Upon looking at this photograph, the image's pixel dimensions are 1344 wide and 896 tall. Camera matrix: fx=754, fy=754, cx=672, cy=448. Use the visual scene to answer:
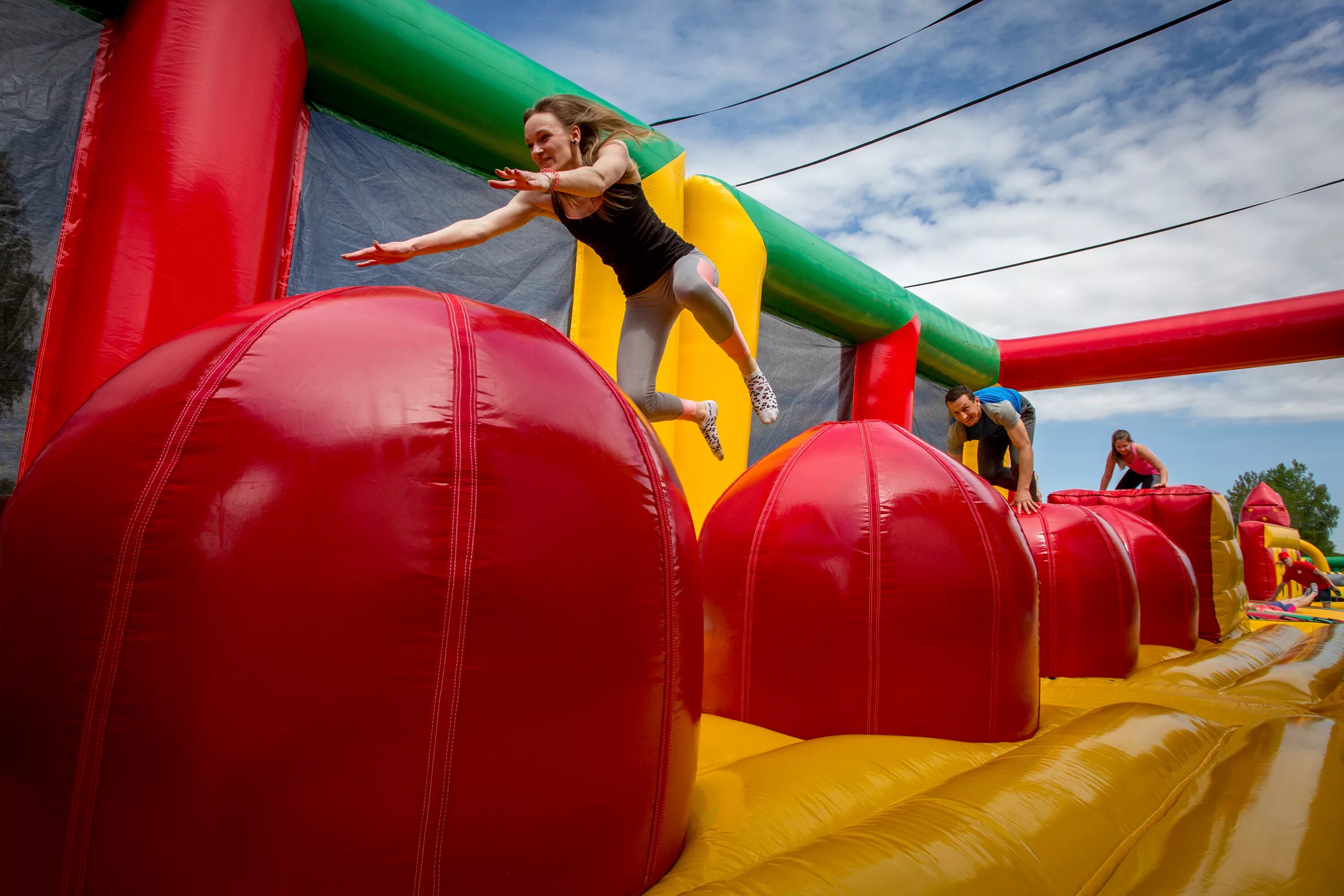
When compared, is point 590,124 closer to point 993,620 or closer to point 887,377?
point 993,620

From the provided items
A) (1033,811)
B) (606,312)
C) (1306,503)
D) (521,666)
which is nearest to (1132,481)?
(606,312)

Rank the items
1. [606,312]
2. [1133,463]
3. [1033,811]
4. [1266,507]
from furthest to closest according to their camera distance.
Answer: [1266,507], [1133,463], [606,312], [1033,811]

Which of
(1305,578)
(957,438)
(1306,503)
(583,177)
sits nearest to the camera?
(583,177)

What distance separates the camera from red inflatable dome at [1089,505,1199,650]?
2996 mm

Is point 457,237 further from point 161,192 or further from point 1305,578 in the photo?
point 1305,578

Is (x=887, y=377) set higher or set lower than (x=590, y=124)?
higher

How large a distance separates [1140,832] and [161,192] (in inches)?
109

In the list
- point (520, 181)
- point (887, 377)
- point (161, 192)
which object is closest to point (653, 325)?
point (520, 181)

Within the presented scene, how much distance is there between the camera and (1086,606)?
7.87ft

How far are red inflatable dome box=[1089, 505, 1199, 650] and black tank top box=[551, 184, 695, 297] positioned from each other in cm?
200

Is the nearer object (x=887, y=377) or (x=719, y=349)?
(x=719, y=349)

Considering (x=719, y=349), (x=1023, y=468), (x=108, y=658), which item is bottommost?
(x=108, y=658)

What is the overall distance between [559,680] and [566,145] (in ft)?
5.57

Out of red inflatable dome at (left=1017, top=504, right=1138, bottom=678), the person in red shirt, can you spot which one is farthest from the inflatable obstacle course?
the person in red shirt
